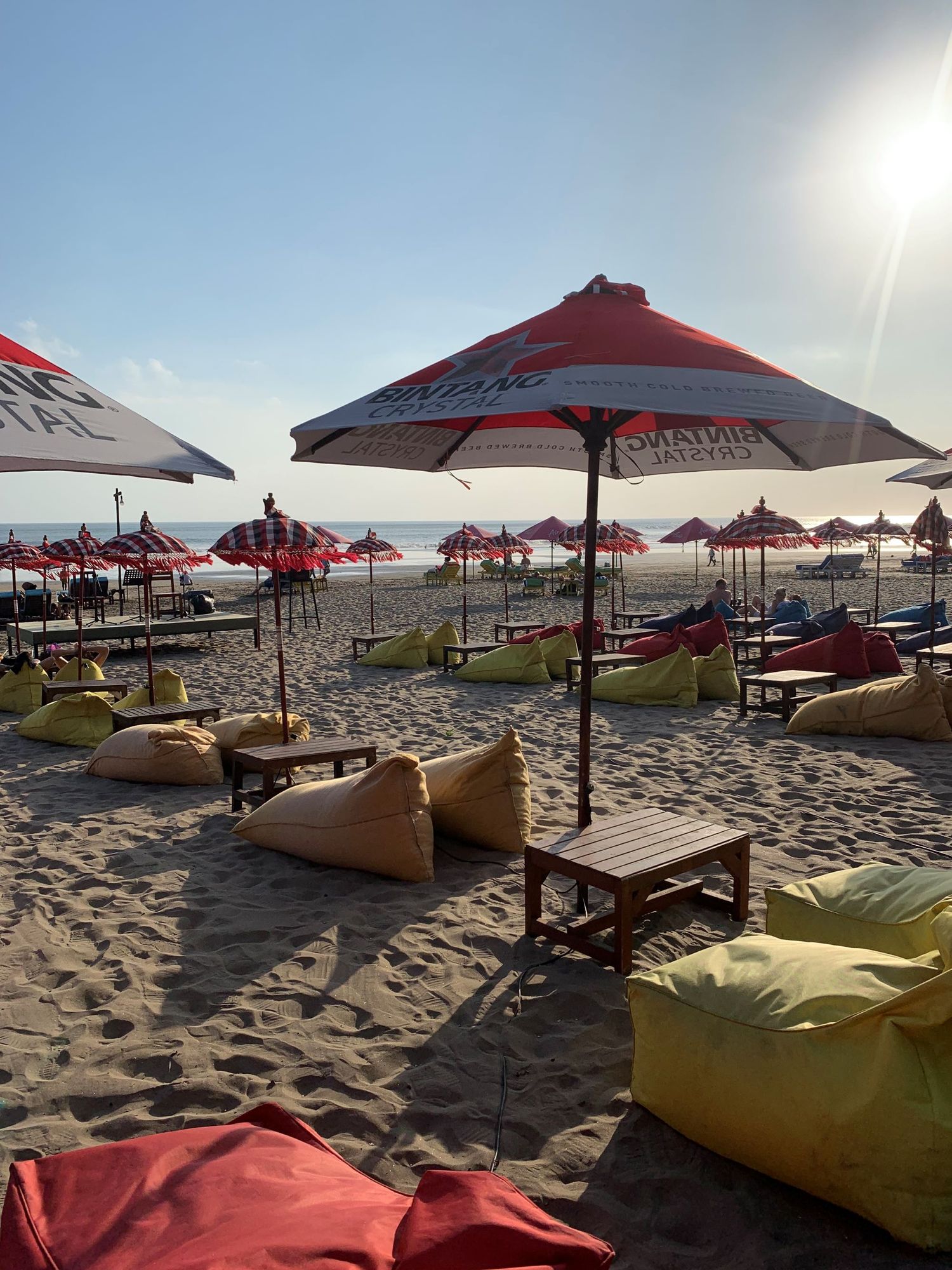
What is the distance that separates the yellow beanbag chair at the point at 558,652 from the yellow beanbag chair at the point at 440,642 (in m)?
1.67

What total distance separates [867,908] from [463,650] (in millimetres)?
9731

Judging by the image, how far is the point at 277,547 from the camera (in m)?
6.71

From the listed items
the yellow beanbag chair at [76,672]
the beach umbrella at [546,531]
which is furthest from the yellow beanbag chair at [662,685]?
the beach umbrella at [546,531]

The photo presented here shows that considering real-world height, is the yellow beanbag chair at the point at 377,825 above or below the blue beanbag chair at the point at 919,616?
below

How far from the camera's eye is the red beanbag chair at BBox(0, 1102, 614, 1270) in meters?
1.55

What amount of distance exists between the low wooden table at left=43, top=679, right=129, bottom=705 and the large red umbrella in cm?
350

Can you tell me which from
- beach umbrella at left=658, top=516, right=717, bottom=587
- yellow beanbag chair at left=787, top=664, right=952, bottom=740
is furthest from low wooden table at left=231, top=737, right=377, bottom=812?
Answer: beach umbrella at left=658, top=516, right=717, bottom=587

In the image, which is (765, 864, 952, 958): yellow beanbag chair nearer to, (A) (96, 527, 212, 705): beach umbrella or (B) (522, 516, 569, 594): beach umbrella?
(A) (96, 527, 212, 705): beach umbrella

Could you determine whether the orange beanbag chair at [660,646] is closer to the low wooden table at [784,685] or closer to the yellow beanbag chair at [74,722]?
the low wooden table at [784,685]

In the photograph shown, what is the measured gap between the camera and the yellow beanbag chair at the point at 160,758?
6730 millimetres

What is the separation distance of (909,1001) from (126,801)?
5640 millimetres

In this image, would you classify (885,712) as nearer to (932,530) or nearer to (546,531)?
(932,530)

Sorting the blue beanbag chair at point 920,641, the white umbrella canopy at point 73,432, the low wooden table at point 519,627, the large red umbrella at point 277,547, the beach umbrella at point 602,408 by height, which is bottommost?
the blue beanbag chair at point 920,641

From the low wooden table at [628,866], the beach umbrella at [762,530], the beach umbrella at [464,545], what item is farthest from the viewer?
the beach umbrella at [464,545]
